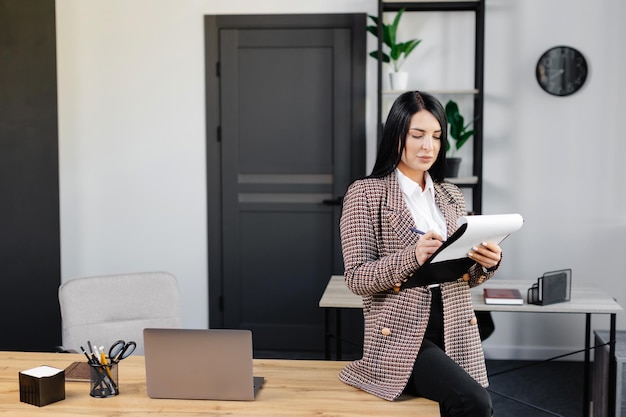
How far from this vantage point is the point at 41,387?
187 centimetres

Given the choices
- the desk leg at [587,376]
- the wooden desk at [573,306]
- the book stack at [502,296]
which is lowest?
the desk leg at [587,376]

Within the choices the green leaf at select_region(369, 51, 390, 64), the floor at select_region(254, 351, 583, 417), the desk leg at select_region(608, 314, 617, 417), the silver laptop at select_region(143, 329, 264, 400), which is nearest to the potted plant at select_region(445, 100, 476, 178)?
the green leaf at select_region(369, 51, 390, 64)

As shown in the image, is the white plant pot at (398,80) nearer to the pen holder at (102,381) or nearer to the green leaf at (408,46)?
the green leaf at (408,46)

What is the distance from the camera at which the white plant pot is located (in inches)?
182

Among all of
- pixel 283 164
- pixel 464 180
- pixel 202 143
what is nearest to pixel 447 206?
pixel 464 180

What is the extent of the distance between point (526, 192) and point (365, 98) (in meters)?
1.19

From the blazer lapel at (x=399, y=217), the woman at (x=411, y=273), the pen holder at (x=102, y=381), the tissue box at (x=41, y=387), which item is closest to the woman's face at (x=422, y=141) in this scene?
the woman at (x=411, y=273)

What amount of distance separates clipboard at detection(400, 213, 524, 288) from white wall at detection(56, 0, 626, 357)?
2.89 m

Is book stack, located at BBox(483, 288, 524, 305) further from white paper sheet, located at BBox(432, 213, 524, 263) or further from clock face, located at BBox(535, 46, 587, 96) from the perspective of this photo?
clock face, located at BBox(535, 46, 587, 96)

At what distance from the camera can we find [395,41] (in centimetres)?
475

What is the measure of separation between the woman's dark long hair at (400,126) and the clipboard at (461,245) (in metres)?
0.33

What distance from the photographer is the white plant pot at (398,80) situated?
4.63 meters

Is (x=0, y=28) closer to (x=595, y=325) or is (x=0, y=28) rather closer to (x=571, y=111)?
(x=571, y=111)

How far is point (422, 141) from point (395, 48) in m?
2.46
